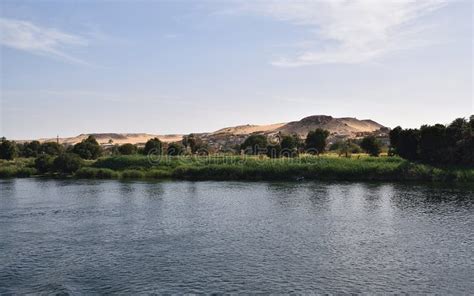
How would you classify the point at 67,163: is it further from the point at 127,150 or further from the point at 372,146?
the point at 372,146

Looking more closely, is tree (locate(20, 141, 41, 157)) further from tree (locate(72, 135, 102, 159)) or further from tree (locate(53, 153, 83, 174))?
tree (locate(53, 153, 83, 174))

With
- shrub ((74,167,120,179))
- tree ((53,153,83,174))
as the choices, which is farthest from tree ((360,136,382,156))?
tree ((53,153,83,174))

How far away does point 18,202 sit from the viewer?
5219cm

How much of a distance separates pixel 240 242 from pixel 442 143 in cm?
4963

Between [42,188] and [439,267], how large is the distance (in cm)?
5308

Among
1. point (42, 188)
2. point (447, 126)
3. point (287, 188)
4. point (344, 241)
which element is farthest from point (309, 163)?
point (344, 241)

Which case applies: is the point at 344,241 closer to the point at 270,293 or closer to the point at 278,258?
the point at 278,258

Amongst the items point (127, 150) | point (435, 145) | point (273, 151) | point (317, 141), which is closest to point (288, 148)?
point (273, 151)

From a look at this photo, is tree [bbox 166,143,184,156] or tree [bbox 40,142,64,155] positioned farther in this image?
tree [bbox 40,142,64,155]

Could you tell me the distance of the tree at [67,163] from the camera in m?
86.2

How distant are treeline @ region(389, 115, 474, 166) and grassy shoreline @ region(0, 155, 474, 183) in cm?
283

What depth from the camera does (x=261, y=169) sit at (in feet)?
249

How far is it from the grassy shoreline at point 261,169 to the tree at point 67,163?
5.39 feet

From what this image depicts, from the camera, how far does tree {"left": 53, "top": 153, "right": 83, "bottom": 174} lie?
86250 mm
